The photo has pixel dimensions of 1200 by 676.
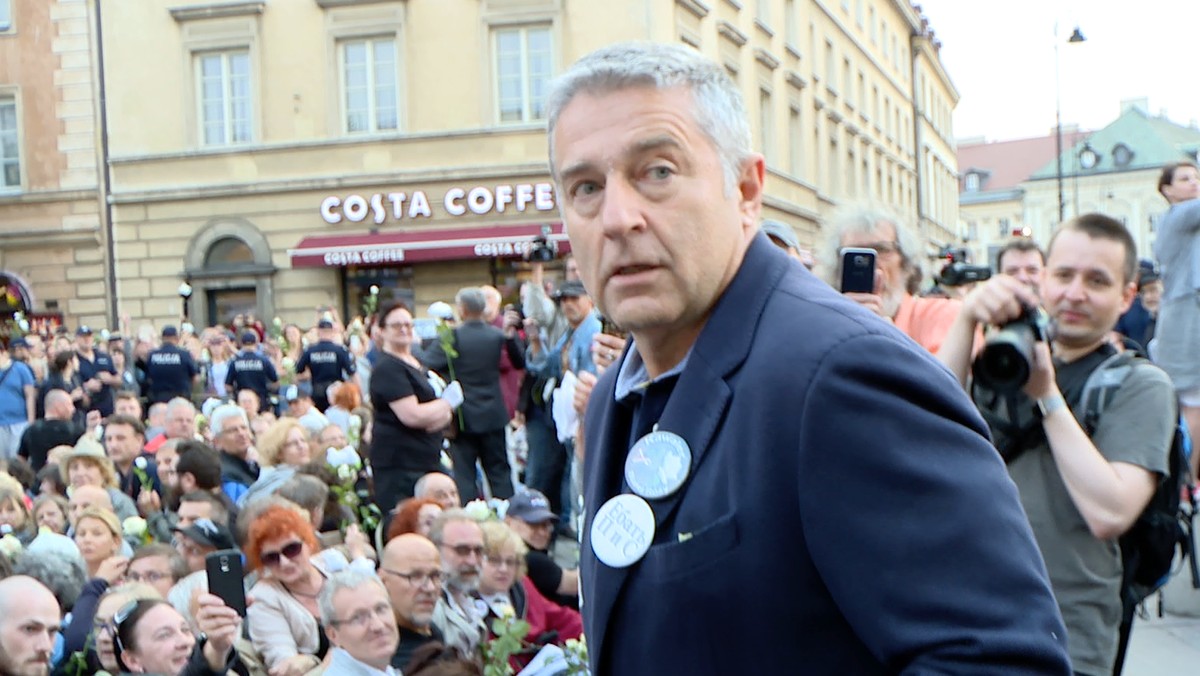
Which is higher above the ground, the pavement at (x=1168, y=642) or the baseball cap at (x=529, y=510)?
the baseball cap at (x=529, y=510)

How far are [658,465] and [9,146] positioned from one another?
28.6 meters

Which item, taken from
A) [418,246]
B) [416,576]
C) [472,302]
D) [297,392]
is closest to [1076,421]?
[416,576]

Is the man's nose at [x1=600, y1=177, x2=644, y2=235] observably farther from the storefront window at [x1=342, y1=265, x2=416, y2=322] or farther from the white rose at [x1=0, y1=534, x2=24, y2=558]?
the storefront window at [x1=342, y1=265, x2=416, y2=322]

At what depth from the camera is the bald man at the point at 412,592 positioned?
527cm

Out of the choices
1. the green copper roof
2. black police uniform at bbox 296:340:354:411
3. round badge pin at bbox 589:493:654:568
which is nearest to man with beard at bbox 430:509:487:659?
round badge pin at bbox 589:493:654:568

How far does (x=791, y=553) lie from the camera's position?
132 cm

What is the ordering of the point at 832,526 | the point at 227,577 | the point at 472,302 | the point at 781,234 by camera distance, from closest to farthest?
the point at 832,526
the point at 227,577
the point at 781,234
the point at 472,302

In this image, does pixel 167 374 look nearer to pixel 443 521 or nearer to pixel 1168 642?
pixel 443 521

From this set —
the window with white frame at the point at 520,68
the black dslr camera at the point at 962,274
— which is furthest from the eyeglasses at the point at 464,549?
the window with white frame at the point at 520,68

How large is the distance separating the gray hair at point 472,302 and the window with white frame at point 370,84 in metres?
15.6

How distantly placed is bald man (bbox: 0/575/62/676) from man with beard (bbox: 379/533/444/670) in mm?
1304

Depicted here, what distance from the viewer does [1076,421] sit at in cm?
282

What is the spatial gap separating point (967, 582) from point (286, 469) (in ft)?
22.3

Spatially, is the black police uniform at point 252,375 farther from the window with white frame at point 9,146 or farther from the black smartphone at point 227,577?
the window with white frame at point 9,146
